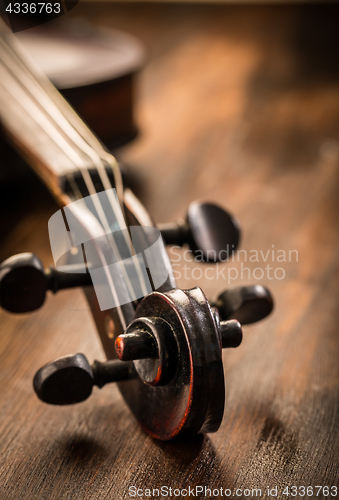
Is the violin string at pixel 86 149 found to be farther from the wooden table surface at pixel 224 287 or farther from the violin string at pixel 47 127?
the wooden table surface at pixel 224 287

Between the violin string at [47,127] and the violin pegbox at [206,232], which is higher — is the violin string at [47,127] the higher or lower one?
the higher one

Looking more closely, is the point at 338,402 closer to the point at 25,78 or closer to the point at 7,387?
the point at 7,387

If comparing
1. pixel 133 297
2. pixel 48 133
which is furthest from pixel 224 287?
pixel 48 133

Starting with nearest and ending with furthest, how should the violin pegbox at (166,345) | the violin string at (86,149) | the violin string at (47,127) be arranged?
the violin pegbox at (166,345), the violin string at (86,149), the violin string at (47,127)

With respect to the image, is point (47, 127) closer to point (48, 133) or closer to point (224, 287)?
point (48, 133)

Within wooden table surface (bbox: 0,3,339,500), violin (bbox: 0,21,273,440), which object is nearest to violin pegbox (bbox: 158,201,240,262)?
violin (bbox: 0,21,273,440)

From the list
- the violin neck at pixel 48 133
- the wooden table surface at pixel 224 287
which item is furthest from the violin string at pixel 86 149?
the wooden table surface at pixel 224 287

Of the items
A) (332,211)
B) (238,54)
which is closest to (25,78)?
(332,211)
